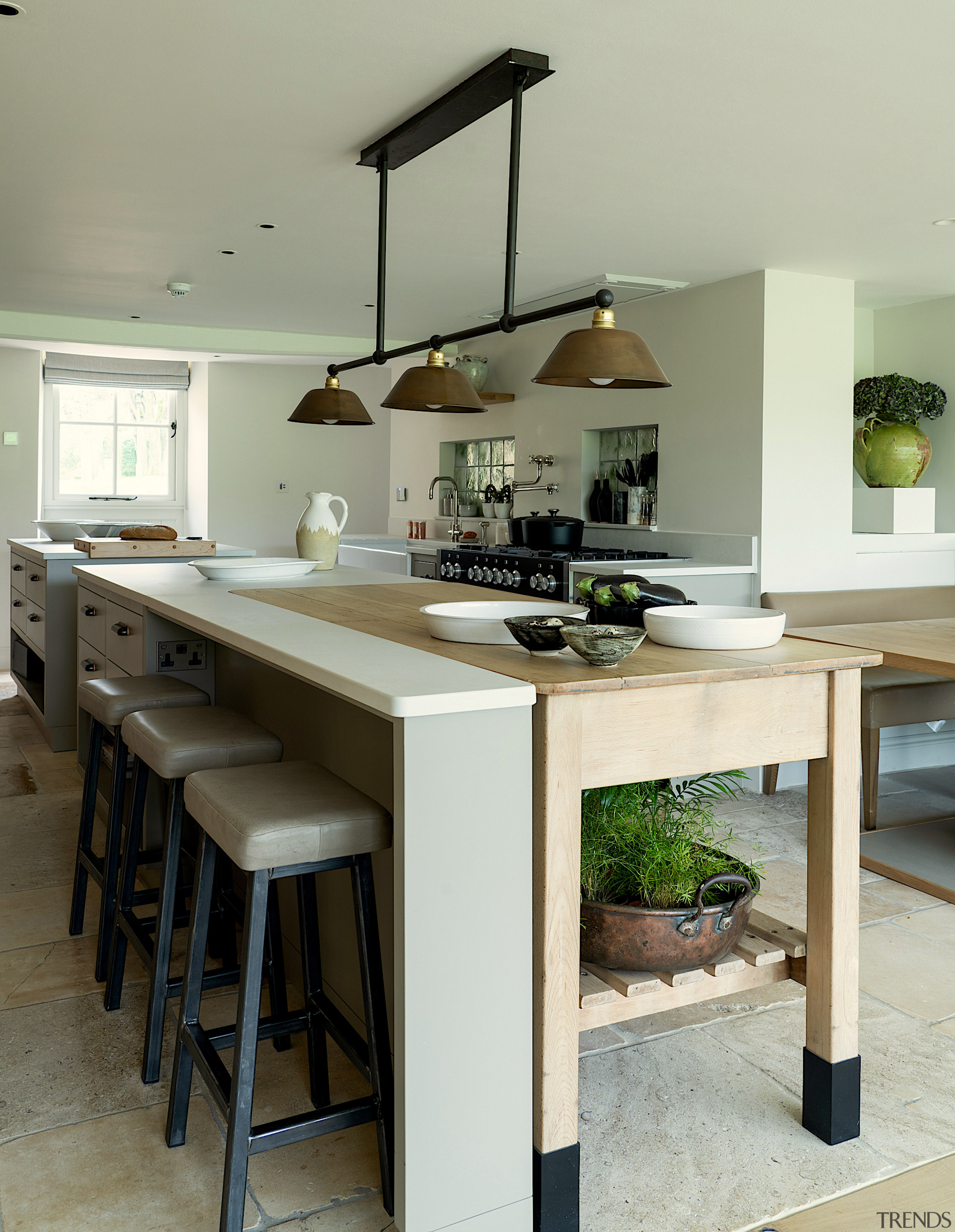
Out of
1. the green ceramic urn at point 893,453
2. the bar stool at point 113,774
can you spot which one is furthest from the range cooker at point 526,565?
the bar stool at point 113,774

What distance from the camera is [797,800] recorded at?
439 centimetres

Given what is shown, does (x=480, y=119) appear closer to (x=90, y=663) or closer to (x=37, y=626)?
(x=90, y=663)

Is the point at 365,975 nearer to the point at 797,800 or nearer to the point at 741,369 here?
the point at 797,800

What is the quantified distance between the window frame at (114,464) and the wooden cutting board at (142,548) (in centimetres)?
339

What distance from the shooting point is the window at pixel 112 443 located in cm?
792

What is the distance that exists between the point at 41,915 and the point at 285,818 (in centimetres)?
169

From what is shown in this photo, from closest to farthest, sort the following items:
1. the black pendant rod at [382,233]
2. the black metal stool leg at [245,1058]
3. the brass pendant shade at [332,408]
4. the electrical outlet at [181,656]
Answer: the black metal stool leg at [245,1058]
the black pendant rod at [382,233]
the electrical outlet at [181,656]
the brass pendant shade at [332,408]

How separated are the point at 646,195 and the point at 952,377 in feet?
7.82

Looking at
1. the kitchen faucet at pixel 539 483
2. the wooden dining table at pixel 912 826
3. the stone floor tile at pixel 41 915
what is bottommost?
the stone floor tile at pixel 41 915

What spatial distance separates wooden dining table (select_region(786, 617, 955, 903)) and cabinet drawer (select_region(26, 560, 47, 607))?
3364 mm

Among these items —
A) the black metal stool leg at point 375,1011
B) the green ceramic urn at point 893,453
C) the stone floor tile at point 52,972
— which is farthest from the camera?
the green ceramic urn at point 893,453

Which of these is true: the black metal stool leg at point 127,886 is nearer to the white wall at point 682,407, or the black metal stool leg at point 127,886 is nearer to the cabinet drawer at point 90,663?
the cabinet drawer at point 90,663

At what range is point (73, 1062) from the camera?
2178 mm

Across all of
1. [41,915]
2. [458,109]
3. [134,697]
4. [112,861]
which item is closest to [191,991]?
[112,861]
